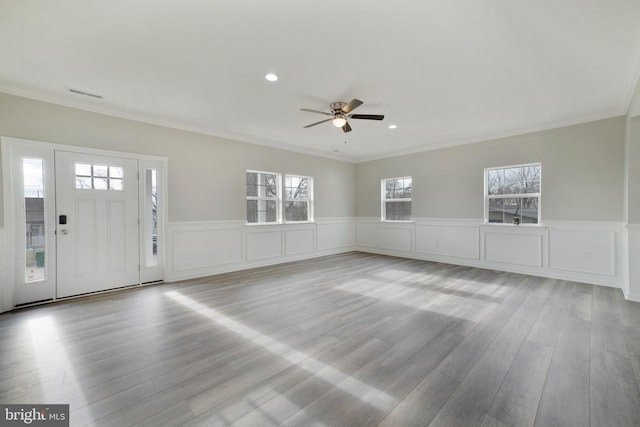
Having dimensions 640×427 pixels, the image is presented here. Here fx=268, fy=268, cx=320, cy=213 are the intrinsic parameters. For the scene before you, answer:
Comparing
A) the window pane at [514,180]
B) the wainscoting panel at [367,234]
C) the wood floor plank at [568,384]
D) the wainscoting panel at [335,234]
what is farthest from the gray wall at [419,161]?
the wood floor plank at [568,384]

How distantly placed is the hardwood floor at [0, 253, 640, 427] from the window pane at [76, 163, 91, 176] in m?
1.77

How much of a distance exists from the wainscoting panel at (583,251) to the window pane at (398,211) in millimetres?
2868

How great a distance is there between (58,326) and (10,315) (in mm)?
913

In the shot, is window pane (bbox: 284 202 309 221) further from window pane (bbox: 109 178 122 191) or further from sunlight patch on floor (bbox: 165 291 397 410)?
sunlight patch on floor (bbox: 165 291 397 410)

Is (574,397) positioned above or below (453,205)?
below

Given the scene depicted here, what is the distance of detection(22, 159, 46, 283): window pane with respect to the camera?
11.2 ft

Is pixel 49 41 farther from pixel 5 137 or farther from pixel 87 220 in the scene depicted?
pixel 87 220

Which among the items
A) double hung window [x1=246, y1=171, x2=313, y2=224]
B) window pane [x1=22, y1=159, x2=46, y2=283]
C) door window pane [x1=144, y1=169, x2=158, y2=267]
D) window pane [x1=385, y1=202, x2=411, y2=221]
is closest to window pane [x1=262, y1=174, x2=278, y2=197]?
double hung window [x1=246, y1=171, x2=313, y2=224]

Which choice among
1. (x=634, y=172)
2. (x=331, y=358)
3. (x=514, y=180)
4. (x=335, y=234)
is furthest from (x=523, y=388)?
(x=335, y=234)

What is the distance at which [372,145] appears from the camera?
6230 millimetres

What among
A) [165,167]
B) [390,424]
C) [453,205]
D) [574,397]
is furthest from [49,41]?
[453,205]

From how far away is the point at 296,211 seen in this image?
6645mm

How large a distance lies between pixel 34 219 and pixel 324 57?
4151 millimetres

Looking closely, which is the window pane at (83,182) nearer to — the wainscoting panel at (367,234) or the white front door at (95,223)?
the white front door at (95,223)
